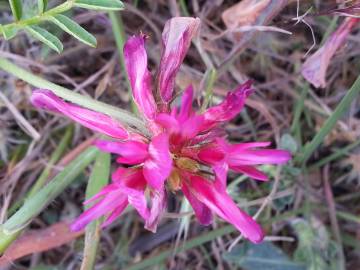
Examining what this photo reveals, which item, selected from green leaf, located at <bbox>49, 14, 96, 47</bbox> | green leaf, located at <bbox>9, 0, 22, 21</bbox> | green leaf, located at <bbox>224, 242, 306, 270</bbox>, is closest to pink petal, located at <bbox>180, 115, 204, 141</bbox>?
green leaf, located at <bbox>49, 14, 96, 47</bbox>

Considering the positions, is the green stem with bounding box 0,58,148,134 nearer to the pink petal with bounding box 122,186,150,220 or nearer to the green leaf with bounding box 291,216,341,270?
the pink petal with bounding box 122,186,150,220

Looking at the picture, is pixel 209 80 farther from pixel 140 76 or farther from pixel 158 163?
pixel 158 163

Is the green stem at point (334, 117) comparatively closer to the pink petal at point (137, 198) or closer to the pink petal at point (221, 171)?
the pink petal at point (221, 171)

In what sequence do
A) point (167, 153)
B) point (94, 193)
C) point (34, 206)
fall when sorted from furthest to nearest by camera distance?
point (94, 193), point (34, 206), point (167, 153)

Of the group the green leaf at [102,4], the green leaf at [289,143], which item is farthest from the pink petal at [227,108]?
the green leaf at [289,143]

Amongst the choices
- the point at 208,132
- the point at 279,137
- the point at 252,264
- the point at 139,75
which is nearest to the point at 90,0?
the point at 139,75

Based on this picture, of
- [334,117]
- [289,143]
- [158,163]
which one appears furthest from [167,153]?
[289,143]
